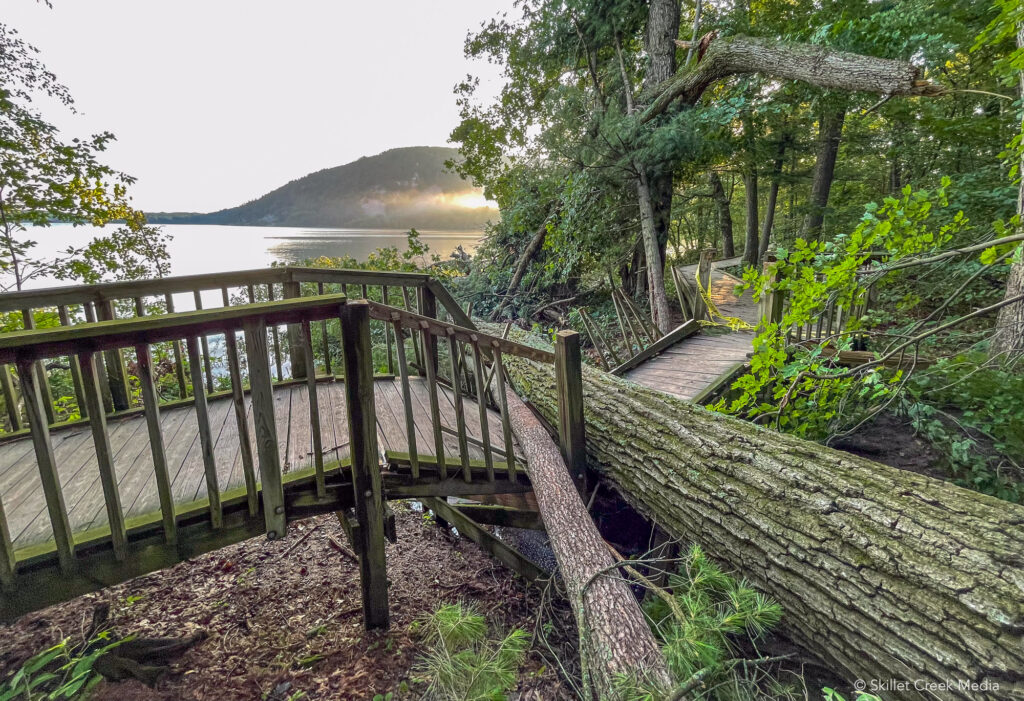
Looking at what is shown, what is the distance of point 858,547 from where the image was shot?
1657 mm

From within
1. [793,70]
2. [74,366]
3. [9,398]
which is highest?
[793,70]

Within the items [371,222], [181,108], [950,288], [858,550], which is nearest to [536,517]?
[858,550]

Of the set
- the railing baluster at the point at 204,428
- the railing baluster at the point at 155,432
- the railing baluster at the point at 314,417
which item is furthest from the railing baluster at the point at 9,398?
the railing baluster at the point at 314,417

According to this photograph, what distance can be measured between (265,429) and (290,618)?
55.2 inches

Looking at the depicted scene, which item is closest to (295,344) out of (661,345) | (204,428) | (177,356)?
(177,356)

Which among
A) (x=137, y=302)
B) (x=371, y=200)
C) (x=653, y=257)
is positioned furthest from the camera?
(x=371, y=200)

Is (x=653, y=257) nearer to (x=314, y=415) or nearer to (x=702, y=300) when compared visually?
(x=702, y=300)

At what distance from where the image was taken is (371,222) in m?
53.6

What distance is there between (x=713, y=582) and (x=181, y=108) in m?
21.0

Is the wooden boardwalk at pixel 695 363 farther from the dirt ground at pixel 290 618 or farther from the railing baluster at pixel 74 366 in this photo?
the railing baluster at pixel 74 366

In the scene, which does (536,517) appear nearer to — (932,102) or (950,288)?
(950,288)

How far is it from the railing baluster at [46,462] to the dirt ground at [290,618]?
0.75m

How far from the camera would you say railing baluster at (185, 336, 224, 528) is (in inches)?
65.4

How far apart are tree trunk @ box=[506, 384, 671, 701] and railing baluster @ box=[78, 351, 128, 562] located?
6.34ft
